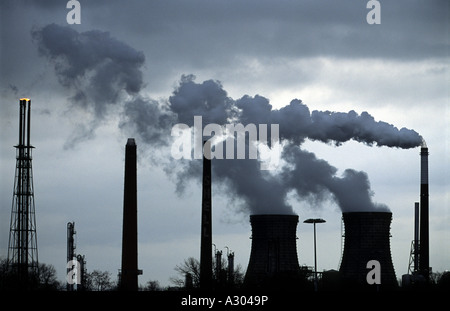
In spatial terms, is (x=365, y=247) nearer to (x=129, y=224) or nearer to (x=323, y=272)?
(x=323, y=272)

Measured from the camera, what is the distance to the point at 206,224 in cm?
5584

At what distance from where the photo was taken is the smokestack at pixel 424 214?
65.2 meters

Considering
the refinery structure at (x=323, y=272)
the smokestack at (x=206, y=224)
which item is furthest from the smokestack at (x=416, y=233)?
the smokestack at (x=206, y=224)

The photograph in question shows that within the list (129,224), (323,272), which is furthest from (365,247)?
(129,224)

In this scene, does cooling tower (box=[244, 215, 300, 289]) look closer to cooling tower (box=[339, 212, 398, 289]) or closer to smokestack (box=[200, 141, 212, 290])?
cooling tower (box=[339, 212, 398, 289])

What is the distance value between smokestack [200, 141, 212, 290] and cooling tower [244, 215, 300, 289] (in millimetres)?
9823

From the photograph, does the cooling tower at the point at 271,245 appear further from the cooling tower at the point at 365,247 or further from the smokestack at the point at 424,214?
the smokestack at the point at 424,214

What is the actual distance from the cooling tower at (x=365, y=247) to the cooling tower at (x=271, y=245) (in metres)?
3.82
